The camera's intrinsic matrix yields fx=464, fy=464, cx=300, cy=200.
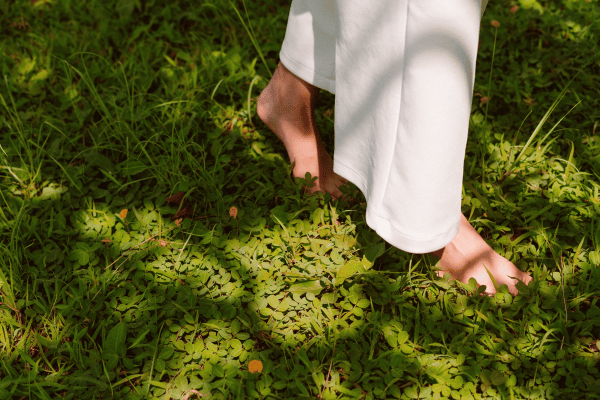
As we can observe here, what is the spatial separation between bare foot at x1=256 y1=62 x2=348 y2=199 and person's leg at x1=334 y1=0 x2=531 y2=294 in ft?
1.35

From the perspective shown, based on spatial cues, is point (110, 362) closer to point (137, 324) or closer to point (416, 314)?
point (137, 324)

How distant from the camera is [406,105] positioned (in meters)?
1.28

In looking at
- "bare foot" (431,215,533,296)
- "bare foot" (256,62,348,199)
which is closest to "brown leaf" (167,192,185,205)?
"bare foot" (256,62,348,199)

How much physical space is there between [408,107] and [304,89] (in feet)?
2.51

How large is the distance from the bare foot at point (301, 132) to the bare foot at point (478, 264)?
0.54 m

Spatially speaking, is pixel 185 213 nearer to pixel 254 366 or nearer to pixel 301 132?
pixel 301 132

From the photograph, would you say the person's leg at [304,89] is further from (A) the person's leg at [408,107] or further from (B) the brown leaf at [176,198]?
(B) the brown leaf at [176,198]

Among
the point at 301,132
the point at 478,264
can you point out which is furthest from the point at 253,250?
the point at 478,264

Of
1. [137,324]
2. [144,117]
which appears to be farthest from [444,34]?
[144,117]

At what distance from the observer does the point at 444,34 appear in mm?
1160

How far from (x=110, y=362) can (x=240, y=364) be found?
16.9 inches

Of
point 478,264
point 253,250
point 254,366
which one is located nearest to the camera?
point 254,366

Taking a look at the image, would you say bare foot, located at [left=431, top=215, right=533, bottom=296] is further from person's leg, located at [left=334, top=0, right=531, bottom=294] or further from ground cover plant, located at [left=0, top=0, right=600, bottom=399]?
person's leg, located at [left=334, top=0, right=531, bottom=294]

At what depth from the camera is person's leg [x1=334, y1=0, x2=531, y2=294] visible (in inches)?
46.4
